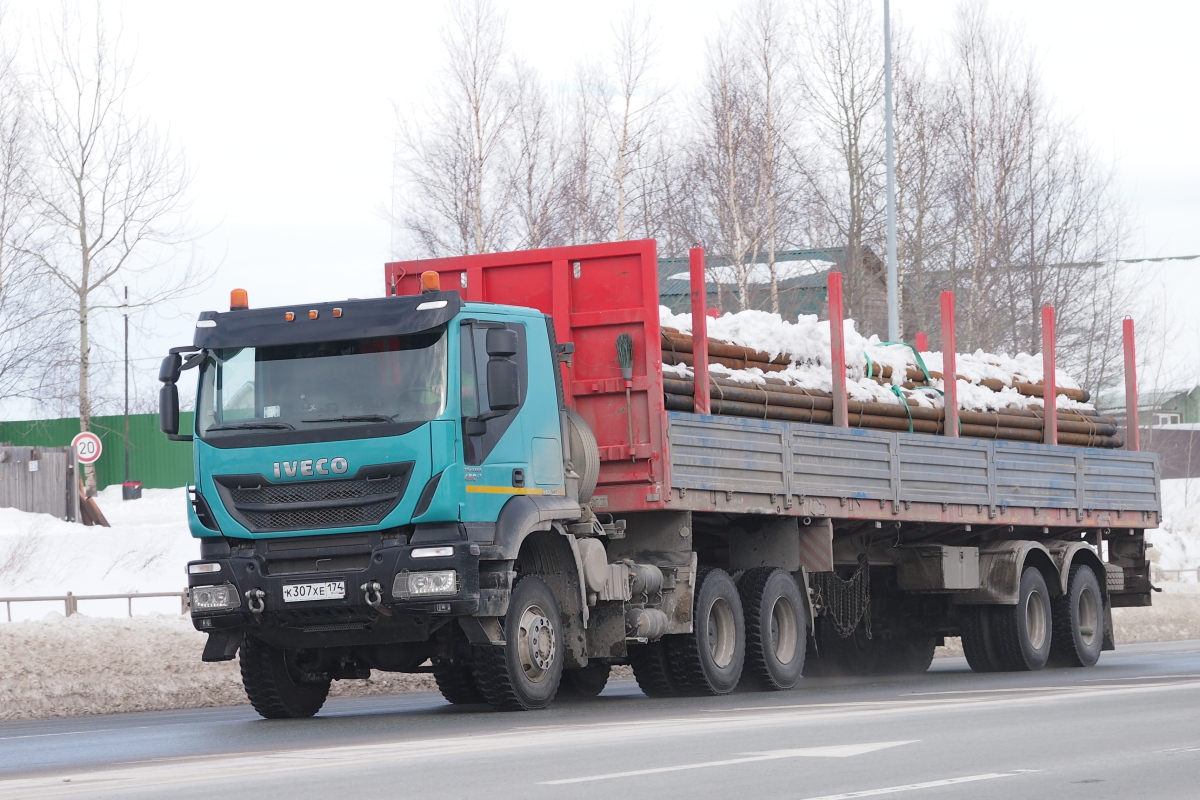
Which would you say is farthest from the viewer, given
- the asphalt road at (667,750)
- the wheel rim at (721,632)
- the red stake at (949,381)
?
the red stake at (949,381)

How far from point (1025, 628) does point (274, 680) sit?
911cm

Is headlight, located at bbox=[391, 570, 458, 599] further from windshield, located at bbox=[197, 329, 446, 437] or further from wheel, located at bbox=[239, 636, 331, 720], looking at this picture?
wheel, located at bbox=[239, 636, 331, 720]

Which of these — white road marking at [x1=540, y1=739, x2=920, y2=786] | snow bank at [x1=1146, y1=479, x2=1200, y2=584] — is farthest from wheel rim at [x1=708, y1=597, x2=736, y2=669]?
snow bank at [x1=1146, y1=479, x2=1200, y2=584]

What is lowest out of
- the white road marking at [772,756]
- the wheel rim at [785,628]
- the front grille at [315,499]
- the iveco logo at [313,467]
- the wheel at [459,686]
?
the wheel at [459,686]

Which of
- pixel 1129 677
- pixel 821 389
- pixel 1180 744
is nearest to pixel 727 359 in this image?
pixel 821 389

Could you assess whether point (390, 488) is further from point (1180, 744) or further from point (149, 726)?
point (1180, 744)

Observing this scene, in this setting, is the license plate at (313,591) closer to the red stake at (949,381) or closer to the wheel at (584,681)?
the wheel at (584,681)

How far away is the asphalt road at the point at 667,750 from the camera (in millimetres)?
7930

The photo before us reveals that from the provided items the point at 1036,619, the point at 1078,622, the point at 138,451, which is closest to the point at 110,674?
the point at 1036,619

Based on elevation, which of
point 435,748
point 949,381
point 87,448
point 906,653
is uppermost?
point 87,448

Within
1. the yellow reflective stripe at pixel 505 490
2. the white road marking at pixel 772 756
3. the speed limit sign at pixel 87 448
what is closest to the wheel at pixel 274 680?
the yellow reflective stripe at pixel 505 490

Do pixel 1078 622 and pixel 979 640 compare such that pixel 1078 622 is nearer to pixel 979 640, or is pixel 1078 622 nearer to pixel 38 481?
pixel 979 640

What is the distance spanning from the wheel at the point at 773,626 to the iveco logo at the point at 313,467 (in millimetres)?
4641

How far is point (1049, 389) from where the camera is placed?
20.0 meters
